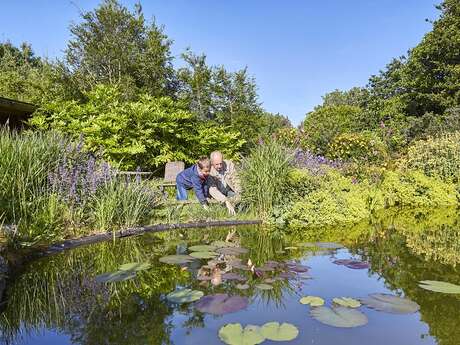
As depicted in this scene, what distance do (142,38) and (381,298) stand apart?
497 inches

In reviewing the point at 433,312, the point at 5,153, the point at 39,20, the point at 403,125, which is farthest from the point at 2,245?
the point at 403,125

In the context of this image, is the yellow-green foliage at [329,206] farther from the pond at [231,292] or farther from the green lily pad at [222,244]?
the green lily pad at [222,244]

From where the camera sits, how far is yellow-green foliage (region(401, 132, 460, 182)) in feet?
30.3

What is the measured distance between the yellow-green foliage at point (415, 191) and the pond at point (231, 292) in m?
3.91

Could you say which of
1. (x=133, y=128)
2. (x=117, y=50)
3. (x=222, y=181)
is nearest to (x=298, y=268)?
(x=222, y=181)

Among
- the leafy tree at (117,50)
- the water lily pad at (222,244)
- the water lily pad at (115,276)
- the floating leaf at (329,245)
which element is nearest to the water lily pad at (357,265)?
the floating leaf at (329,245)

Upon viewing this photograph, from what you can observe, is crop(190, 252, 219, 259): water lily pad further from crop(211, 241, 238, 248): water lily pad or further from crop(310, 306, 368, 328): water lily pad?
crop(310, 306, 368, 328): water lily pad

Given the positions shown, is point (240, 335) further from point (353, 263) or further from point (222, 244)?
point (222, 244)

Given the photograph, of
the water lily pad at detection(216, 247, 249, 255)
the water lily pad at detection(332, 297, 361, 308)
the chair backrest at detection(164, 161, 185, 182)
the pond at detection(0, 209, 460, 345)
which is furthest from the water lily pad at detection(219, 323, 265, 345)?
the chair backrest at detection(164, 161, 185, 182)

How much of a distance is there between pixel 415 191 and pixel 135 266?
7.56m

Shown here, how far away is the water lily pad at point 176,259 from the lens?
11.6ft

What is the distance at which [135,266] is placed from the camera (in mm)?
3342

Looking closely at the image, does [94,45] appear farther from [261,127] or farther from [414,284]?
[414,284]

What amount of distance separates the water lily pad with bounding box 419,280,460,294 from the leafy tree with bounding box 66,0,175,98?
11.0 m
